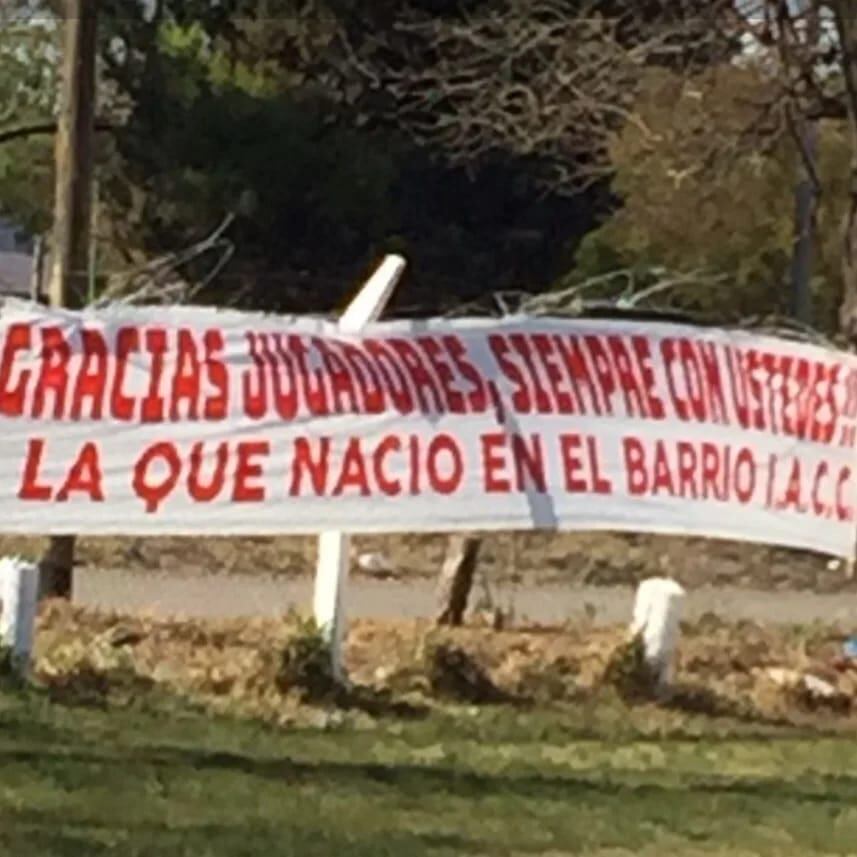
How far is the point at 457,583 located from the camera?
13.0 meters

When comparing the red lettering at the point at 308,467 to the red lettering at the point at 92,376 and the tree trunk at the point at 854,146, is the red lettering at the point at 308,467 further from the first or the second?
the tree trunk at the point at 854,146

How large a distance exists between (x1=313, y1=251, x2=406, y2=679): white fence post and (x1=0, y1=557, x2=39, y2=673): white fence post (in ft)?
4.02

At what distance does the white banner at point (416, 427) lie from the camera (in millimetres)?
10695

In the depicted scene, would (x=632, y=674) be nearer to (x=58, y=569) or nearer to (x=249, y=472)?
(x=249, y=472)

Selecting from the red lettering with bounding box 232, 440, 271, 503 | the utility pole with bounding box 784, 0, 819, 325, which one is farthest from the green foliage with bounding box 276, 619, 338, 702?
the utility pole with bounding box 784, 0, 819, 325

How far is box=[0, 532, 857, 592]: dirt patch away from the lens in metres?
18.0

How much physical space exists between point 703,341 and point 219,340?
2.35 m

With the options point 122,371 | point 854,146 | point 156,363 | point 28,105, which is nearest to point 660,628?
point 156,363

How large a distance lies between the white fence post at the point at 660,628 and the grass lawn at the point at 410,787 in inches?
23.3

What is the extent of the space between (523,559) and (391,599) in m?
2.98

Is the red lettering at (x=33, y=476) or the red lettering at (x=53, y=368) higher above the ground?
the red lettering at (x=53, y=368)

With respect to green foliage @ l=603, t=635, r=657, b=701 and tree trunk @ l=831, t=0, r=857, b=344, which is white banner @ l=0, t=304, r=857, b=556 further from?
tree trunk @ l=831, t=0, r=857, b=344

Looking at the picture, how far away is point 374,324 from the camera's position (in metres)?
11.3

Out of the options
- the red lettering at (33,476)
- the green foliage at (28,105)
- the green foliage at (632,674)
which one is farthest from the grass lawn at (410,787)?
the green foliage at (28,105)
